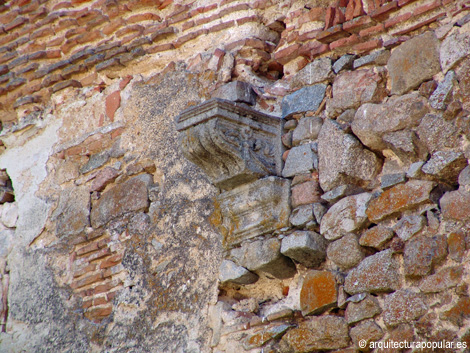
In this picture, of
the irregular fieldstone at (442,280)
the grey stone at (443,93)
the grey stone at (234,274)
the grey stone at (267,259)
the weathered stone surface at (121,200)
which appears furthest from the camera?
the weathered stone surface at (121,200)

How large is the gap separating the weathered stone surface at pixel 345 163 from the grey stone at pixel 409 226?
0.33 metres

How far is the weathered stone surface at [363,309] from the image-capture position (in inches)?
112

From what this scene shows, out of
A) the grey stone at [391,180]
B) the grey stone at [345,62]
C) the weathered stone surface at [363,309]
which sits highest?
the grey stone at [345,62]

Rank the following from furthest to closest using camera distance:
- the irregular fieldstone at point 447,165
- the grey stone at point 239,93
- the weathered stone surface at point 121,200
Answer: the weathered stone surface at point 121,200 < the grey stone at point 239,93 < the irregular fieldstone at point 447,165

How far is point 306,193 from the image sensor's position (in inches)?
129

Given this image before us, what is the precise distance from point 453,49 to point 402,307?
3.58 feet

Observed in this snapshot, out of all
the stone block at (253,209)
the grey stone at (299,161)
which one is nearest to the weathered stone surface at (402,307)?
the stone block at (253,209)

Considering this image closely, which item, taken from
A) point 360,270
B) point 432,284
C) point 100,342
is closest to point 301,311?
point 360,270

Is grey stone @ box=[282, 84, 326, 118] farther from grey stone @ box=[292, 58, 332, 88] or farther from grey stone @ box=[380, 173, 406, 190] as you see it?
grey stone @ box=[380, 173, 406, 190]

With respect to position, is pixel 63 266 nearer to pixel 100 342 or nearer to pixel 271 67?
pixel 100 342

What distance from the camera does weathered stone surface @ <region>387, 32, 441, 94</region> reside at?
3025 millimetres

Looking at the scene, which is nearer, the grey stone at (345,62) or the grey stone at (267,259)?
the grey stone at (267,259)

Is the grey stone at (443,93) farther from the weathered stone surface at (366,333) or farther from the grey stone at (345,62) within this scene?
the weathered stone surface at (366,333)

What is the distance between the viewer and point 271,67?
12.5 feet
